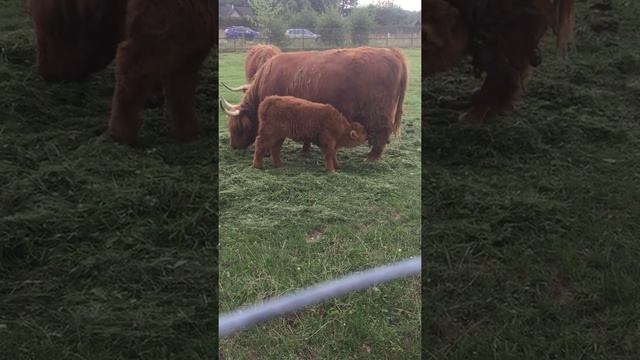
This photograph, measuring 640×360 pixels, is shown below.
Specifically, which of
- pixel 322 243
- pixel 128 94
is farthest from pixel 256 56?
pixel 128 94

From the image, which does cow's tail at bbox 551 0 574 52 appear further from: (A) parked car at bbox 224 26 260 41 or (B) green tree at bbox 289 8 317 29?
(A) parked car at bbox 224 26 260 41

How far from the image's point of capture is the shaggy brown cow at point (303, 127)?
219cm

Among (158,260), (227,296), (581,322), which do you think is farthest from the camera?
(158,260)

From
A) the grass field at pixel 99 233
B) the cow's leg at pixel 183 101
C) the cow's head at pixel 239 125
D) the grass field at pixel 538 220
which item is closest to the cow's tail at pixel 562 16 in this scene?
A: the grass field at pixel 538 220

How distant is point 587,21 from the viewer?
7.10 metres

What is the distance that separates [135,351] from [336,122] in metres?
1.34

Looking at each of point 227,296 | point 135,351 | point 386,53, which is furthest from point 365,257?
point 135,351

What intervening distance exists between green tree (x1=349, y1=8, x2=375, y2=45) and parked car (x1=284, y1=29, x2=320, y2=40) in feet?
0.45

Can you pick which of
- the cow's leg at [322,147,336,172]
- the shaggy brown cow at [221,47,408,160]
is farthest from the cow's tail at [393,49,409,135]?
the cow's leg at [322,147,336,172]

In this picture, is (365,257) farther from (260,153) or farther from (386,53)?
(386,53)

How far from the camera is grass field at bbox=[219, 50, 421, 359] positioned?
2043 mm

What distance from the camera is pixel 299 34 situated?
6.93 ft

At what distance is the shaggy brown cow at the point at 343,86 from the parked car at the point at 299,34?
5cm

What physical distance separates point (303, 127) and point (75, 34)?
10.5ft
